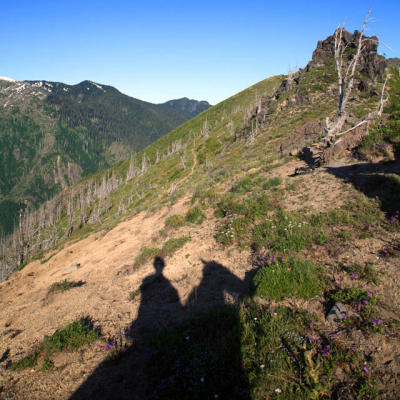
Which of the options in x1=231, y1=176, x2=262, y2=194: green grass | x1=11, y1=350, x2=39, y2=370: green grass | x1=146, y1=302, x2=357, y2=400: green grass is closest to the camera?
x1=146, y1=302, x2=357, y2=400: green grass

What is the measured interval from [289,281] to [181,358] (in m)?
3.00

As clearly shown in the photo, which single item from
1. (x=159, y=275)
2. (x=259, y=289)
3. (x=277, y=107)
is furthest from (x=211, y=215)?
(x=277, y=107)

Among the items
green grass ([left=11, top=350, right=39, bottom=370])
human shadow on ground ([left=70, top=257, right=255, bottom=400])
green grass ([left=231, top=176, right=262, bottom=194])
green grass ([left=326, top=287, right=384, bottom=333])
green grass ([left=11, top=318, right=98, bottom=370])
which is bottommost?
green grass ([left=11, top=350, right=39, bottom=370])

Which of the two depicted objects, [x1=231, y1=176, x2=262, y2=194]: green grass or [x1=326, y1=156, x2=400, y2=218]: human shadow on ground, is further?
[x1=231, y1=176, x2=262, y2=194]: green grass

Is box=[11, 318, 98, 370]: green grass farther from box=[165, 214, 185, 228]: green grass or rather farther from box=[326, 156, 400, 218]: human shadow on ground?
box=[326, 156, 400, 218]: human shadow on ground

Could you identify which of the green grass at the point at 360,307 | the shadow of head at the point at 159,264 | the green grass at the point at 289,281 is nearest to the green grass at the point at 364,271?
the green grass at the point at 360,307

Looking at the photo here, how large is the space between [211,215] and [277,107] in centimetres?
3949

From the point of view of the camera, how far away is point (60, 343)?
19.0ft

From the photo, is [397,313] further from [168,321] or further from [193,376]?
[168,321]

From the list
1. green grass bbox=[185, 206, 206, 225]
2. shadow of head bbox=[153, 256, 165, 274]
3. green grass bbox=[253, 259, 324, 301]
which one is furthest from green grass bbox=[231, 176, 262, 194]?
green grass bbox=[253, 259, 324, 301]

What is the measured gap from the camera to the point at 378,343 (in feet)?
13.1

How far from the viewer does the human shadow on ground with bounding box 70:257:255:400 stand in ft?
12.9

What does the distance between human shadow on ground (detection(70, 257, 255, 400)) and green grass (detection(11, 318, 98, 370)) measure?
1.08 m

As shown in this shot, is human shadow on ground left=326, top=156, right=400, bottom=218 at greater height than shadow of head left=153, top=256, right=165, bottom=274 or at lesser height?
greater
